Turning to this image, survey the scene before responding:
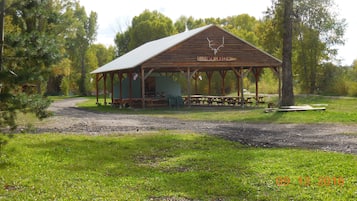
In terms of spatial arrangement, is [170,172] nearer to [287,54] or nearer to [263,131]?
[263,131]

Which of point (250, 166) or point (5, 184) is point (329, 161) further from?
point (5, 184)

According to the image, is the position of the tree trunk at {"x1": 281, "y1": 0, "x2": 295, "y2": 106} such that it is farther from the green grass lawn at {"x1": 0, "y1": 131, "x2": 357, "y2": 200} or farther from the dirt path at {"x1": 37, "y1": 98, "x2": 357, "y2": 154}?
the green grass lawn at {"x1": 0, "y1": 131, "x2": 357, "y2": 200}

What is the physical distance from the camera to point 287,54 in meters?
22.1

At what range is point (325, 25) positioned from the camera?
134ft

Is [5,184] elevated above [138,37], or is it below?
below

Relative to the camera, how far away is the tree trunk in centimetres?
2183

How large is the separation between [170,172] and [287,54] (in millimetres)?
15101

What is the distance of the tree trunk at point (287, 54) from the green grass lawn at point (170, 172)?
11273mm

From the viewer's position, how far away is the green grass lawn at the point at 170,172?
22.6 feet

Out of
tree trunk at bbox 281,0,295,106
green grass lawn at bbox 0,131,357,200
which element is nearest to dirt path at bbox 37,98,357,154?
green grass lawn at bbox 0,131,357,200

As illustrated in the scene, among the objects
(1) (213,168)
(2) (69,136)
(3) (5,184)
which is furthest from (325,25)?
(3) (5,184)

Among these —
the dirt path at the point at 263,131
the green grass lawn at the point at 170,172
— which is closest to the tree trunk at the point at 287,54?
the dirt path at the point at 263,131

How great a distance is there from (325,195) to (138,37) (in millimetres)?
54155

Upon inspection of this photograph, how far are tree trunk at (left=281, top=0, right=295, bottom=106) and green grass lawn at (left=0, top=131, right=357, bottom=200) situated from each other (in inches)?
444
